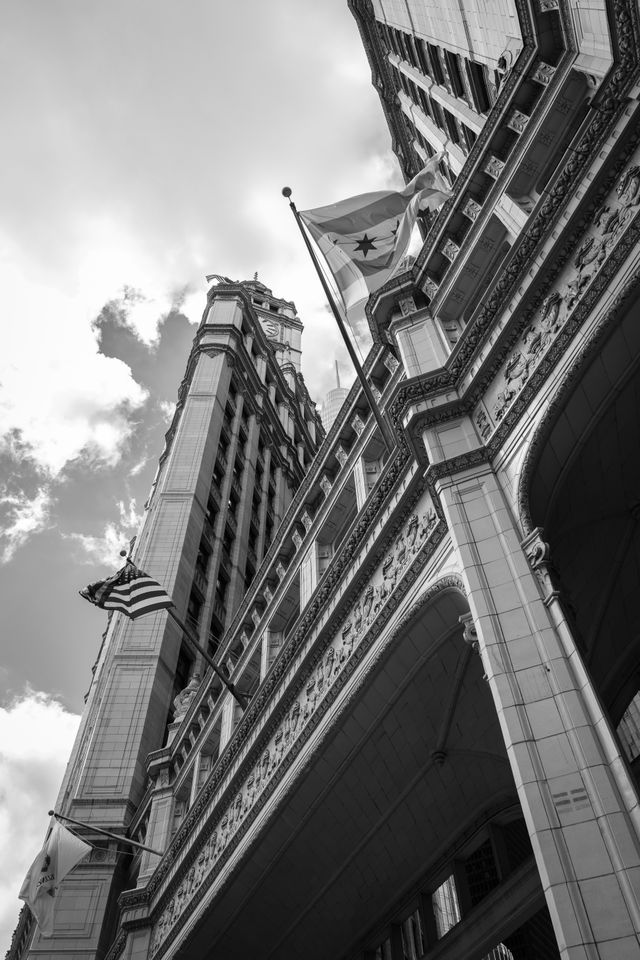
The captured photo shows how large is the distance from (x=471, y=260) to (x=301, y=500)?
36.7 ft

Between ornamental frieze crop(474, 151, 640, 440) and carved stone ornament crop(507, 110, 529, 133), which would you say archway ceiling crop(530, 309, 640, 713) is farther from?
carved stone ornament crop(507, 110, 529, 133)

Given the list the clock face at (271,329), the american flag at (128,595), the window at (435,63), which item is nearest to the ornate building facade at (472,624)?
the american flag at (128,595)

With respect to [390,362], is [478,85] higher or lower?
higher

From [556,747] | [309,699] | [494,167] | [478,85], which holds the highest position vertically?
[478,85]

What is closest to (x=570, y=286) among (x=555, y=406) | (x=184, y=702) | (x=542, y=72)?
(x=555, y=406)

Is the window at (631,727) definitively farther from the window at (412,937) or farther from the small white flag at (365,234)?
the small white flag at (365,234)

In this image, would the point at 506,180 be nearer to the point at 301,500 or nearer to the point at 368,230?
the point at 368,230

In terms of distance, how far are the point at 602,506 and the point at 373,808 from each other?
Answer: 8.44 meters

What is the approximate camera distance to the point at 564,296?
41.5 feet

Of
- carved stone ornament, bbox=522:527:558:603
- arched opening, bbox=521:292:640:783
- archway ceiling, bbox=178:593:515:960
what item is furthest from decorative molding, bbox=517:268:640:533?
archway ceiling, bbox=178:593:515:960

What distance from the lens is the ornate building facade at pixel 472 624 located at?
10078 millimetres

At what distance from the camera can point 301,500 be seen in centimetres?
2512

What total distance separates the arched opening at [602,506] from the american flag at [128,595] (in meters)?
13.5

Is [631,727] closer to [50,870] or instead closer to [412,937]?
[412,937]
